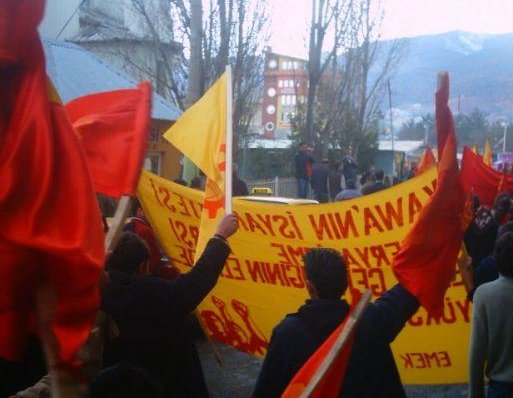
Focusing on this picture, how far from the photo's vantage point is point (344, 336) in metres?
2.29

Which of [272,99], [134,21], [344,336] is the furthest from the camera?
[272,99]

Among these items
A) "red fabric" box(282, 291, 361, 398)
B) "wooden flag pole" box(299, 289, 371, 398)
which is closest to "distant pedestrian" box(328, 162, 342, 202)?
"red fabric" box(282, 291, 361, 398)

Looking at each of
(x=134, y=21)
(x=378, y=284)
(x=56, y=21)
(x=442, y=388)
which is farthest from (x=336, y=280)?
(x=134, y=21)

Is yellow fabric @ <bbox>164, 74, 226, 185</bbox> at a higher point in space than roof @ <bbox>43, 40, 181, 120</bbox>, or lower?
lower

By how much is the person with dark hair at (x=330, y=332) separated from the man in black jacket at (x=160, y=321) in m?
0.42

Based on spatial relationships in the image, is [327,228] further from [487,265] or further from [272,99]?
[272,99]

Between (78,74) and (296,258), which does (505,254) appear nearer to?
(296,258)

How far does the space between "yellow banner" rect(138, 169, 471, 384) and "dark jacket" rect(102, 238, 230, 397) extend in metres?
1.72

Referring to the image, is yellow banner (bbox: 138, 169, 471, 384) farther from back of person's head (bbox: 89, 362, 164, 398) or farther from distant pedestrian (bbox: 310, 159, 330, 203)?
distant pedestrian (bbox: 310, 159, 330, 203)

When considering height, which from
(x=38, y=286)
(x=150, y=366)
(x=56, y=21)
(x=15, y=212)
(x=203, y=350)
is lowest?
(x=203, y=350)

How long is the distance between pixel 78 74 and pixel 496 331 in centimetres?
1111

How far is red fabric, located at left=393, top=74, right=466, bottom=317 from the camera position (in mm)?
2984

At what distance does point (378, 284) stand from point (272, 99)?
76.3m

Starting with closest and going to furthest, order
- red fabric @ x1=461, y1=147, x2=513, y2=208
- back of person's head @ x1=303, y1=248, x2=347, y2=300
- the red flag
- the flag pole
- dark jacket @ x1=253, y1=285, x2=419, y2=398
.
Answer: the red flag, dark jacket @ x1=253, y1=285, x2=419, y2=398, back of person's head @ x1=303, y1=248, x2=347, y2=300, the flag pole, red fabric @ x1=461, y1=147, x2=513, y2=208
